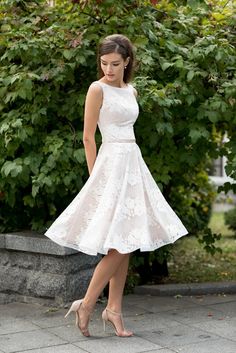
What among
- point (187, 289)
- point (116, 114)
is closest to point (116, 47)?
point (116, 114)

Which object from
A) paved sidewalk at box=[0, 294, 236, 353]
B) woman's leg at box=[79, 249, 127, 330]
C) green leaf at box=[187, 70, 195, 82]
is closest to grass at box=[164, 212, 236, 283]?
paved sidewalk at box=[0, 294, 236, 353]

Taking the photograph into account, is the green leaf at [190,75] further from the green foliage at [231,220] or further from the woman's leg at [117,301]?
the green foliage at [231,220]

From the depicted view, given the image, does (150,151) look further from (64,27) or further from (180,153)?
(64,27)

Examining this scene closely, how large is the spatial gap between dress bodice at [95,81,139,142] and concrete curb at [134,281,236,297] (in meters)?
1.90

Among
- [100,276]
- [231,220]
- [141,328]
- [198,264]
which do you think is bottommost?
[231,220]

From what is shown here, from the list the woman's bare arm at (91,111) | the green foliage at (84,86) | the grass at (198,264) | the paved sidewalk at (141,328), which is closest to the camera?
the paved sidewalk at (141,328)

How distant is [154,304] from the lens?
21.1ft

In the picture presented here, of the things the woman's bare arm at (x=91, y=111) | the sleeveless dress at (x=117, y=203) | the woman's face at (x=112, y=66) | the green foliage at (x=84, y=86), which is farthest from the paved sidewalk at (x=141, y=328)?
the woman's face at (x=112, y=66)

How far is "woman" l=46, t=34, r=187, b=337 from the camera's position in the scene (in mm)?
5176

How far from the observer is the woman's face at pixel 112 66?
5.19 meters

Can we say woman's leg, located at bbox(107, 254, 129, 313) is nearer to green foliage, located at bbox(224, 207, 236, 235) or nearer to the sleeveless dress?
the sleeveless dress

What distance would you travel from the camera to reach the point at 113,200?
5.21m

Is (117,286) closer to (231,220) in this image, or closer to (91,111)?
(91,111)

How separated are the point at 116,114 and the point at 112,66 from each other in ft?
1.06
